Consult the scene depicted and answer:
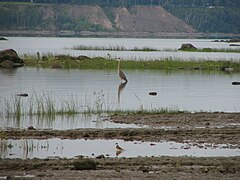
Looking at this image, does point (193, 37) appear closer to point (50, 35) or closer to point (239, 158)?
point (50, 35)

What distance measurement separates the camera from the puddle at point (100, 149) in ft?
52.0

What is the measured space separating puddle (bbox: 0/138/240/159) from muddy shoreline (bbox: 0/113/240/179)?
0.50 metres

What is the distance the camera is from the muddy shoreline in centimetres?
1299

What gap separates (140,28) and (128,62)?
13434cm

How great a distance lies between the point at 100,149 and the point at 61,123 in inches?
192

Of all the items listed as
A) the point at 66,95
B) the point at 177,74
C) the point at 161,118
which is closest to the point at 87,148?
the point at 161,118

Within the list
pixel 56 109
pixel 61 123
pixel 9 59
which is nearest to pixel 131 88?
pixel 56 109

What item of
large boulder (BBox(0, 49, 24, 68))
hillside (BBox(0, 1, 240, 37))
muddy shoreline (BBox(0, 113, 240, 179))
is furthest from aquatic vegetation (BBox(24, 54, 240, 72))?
hillside (BBox(0, 1, 240, 37))

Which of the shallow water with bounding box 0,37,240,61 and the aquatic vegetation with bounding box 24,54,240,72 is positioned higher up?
the aquatic vegetation with bounding box 24,54,240,72

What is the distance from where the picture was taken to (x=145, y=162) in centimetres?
1419

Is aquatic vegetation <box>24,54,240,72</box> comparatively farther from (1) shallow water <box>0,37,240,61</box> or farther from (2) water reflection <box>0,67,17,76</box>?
(1) shallow water <box>0,37,240,61</box>

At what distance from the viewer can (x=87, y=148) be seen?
1669cm

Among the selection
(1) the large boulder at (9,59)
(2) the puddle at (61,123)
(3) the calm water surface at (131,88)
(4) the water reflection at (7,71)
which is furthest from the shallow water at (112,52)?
(2) the puddle at (61,123)

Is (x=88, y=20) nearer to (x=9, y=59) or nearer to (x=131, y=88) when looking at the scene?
(x=9, y=59)
